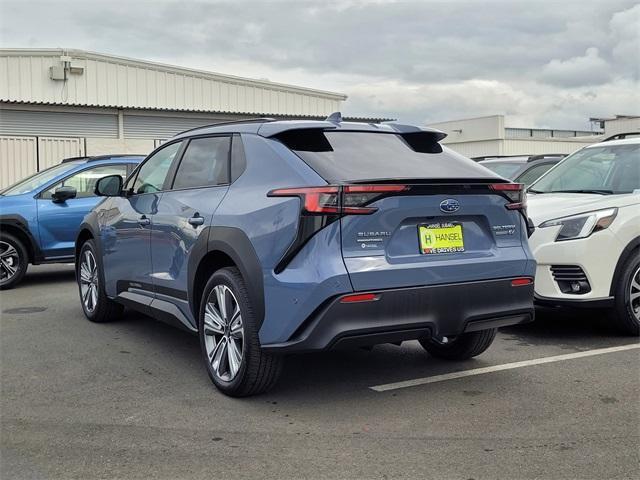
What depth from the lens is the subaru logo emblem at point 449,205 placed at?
4137 mm

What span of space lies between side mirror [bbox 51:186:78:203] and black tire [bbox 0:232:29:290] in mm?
732

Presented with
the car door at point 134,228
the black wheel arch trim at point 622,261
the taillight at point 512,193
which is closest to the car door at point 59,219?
the car door at point 134,228

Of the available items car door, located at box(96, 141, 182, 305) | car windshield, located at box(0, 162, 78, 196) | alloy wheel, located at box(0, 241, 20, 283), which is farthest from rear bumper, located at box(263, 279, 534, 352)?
car windshield, located at box(0, 162, 78, 196)

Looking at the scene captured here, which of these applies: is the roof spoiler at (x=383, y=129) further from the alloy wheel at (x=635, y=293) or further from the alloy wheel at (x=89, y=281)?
the alloy wheel at (x=89, y=281)

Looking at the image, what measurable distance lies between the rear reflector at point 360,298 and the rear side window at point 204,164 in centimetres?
135

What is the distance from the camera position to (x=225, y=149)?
16.0ft

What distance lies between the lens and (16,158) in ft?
62.7

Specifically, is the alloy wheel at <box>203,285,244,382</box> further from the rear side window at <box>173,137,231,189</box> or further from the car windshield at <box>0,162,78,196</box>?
the car windshield at <box>0,162,78,196</box>

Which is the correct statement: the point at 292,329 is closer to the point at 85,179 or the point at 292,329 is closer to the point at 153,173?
the point at 153,173

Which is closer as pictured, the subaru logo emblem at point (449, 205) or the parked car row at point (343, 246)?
the parked car row at point (343, 246)

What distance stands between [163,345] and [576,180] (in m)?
A: 4.32

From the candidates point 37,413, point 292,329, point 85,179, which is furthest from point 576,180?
point 85,179

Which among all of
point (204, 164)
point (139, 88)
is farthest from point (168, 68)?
point (204, 164)

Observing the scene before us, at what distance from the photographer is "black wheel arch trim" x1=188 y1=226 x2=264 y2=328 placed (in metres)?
4.06
